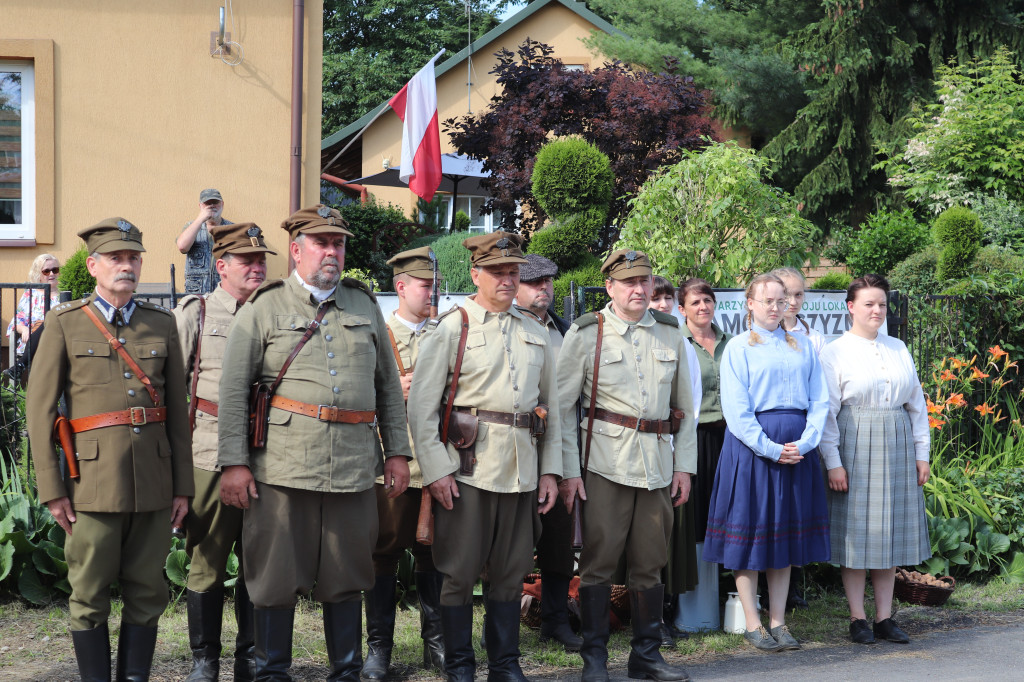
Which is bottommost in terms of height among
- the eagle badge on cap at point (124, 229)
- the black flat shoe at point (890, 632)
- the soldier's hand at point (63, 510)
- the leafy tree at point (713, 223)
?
the black flat shoe at point (890, 632)

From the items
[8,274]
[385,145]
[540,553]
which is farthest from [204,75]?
[385,145]

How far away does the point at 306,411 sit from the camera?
13.8 feet

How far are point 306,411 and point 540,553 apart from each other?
193 cm

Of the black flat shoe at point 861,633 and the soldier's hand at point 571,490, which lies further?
the black flat shoe at point 861,633

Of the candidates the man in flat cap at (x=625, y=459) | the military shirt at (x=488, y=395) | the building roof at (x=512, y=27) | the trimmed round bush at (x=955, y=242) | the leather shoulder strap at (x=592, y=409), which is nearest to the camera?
the military shirt at (x=488, y=395)

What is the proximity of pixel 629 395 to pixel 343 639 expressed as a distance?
177cm

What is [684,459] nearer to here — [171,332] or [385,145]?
→ [171,332]

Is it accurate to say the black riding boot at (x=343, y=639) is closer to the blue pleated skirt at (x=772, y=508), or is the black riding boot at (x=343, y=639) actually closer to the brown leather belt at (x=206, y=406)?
the brown leather belt at (x=206, y=406)

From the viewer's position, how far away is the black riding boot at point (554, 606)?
220 inches

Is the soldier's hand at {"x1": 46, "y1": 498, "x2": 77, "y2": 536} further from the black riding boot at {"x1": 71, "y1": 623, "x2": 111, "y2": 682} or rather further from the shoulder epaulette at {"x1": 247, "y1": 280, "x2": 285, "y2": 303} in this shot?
the shoulder epaulette at {"x1": 247, "y1": 280, "x2": 285, "y2": 303}

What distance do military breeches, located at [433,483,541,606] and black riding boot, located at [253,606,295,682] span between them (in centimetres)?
76

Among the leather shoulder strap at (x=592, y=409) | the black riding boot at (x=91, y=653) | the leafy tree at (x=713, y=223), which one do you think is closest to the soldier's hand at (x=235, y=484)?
the black riding boot at (x=91, y=653)

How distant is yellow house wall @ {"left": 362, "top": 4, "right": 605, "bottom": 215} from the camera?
75.9 feet

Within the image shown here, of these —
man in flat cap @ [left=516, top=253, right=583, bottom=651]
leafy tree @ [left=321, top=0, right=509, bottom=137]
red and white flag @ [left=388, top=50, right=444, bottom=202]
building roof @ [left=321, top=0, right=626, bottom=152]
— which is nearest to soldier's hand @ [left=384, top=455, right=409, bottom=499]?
man in flat cap @ [left=516, top=253, right=583, bottom=651]
